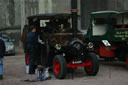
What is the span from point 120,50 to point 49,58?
353 centimetres

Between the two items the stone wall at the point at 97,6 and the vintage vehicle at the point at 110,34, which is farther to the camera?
the stone wall at the point at 97,6

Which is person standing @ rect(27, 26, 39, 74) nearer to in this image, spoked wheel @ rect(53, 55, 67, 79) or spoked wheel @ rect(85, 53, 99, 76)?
spoked wheel @ rect(53, 55, 67, 79)

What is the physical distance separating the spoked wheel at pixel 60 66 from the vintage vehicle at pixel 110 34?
3206 mm

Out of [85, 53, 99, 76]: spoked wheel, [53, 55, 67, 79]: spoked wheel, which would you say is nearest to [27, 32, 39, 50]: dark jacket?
[53, 55, 67, 79]: spoked wheel

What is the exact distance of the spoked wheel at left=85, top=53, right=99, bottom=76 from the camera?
32.9 feet

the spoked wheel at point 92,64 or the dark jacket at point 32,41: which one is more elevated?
the dark jacket at point 32,41

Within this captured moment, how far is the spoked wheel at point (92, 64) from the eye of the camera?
10.0m

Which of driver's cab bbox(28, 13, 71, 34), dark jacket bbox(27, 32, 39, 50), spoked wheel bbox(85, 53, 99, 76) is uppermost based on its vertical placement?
driver's cab bbox(28, 13, 71, 34)

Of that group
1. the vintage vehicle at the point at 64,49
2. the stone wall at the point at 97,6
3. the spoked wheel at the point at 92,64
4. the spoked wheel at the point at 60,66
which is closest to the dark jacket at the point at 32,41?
the vintage vehicle at the point at 64,49

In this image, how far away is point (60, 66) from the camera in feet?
31.2

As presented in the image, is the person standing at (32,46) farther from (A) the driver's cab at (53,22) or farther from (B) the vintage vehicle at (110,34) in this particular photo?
(B) the vintage vehicle at (110,34)

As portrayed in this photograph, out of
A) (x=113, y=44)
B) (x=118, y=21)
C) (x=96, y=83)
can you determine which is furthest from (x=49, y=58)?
(x=118, y=21)

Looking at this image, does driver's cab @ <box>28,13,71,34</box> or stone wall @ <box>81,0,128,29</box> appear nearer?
driver's cab @ <box>28,13,71,34</box>

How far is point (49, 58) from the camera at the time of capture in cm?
1049
